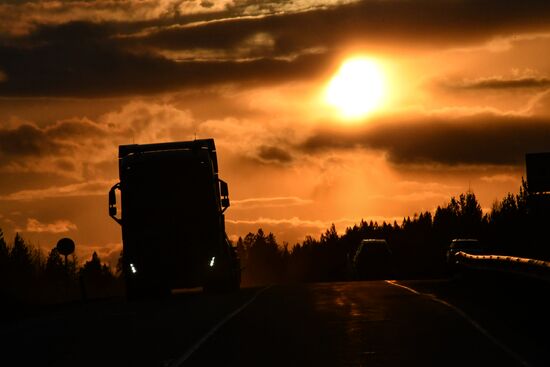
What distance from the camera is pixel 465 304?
26.5m

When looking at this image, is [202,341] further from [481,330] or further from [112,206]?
[112,206]

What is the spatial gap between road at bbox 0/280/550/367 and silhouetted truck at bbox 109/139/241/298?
12.7 ft

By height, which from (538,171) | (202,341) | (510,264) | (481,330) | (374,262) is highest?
(538,171)

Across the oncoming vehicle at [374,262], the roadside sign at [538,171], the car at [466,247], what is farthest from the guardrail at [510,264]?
the car at [466,247]

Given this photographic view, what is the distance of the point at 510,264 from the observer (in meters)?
29.1

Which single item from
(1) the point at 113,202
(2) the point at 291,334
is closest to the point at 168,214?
(1) the point at 113,202

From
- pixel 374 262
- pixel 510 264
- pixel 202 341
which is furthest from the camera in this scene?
pixel 374 262

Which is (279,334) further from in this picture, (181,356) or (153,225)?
(153,225)

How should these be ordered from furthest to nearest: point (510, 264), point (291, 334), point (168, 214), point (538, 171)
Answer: point (538, 171) → point (168, 214) → point (510, 264) → point (291, 334)

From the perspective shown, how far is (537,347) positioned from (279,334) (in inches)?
179

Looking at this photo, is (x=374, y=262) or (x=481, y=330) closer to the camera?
(x=481, y=330)

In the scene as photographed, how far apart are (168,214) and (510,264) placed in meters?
10.3

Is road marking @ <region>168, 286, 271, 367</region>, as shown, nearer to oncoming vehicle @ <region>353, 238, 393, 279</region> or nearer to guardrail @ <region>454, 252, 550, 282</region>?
guardrail @ <region>454, 252, 550, 282</region>

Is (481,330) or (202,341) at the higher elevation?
(202,341)
